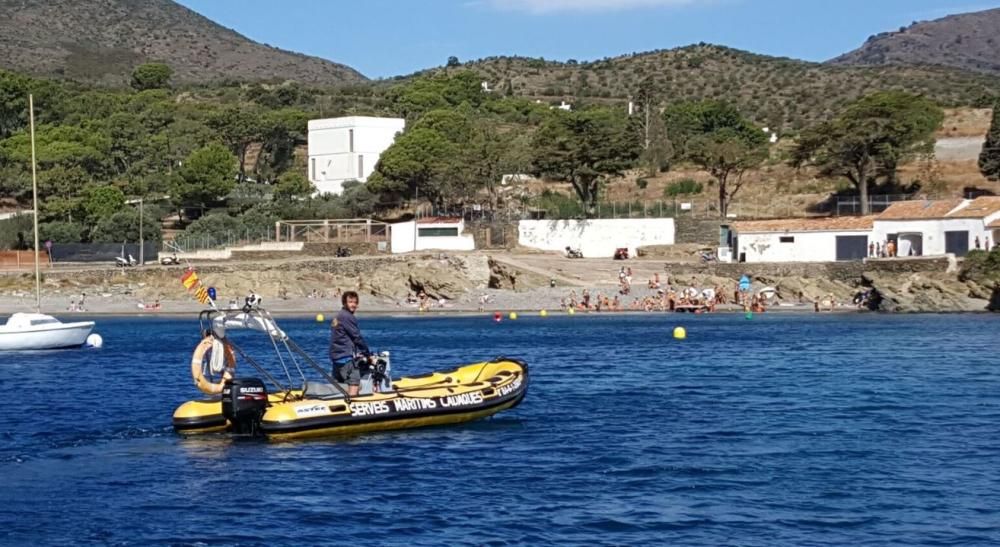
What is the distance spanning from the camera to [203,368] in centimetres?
2391

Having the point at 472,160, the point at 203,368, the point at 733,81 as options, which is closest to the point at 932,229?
the point at 472,160

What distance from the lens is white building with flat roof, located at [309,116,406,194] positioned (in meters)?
94.4

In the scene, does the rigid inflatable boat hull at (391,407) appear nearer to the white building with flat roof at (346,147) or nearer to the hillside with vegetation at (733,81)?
the white building with flat roof at (346,147)

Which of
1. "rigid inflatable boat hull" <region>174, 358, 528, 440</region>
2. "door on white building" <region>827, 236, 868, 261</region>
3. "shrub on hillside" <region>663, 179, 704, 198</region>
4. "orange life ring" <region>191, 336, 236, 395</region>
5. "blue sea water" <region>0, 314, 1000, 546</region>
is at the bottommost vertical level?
"blue sea water" <region>0, 314, 1000, 546</region>

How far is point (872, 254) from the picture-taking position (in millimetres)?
68438

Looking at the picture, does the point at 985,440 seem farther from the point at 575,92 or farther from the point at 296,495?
the point at 575,92

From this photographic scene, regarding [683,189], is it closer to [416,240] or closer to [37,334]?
[416,240]

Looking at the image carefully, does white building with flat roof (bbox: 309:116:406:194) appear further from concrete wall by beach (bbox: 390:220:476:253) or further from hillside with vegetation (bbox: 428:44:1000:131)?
hillside with vegetation (bbox: 428:44:1000:131)

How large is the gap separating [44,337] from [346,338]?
998 inches

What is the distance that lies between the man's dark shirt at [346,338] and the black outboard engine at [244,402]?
166 cm

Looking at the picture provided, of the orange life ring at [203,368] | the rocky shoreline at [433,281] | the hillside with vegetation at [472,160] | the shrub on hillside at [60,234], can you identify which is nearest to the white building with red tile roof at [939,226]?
the rocky shoreline at [433,281]

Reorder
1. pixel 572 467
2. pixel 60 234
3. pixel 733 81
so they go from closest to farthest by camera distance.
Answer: pixel 572 467, pixel 60 234, pixel 733 81

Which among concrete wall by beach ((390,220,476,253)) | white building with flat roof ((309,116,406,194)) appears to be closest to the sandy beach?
concrete wall by beach ((390,220,476,253))

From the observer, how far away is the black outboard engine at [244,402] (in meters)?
22.4
